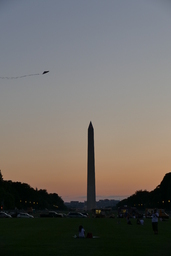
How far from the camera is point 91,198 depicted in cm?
11950

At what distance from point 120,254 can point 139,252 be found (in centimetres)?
136

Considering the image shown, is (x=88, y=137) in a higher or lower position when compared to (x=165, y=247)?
higher

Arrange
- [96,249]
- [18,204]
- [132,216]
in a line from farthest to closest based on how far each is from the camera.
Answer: [18,204]
[132,216]
[96,249]

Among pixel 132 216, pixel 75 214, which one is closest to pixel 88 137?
pixel 75 214

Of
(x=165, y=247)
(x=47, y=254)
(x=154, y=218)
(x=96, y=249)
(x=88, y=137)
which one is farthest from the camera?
(x=88, y=137)

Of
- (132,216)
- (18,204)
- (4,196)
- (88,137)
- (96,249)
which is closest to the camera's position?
(96,249)

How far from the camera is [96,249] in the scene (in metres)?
22.5

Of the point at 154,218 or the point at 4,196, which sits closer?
the point at 154,218

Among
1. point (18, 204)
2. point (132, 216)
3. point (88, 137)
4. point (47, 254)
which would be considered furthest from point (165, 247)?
point (18, 204)

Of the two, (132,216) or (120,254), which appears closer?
(120,254)

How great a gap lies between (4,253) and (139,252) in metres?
5.84

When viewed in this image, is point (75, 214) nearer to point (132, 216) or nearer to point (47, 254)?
point (132, 216)

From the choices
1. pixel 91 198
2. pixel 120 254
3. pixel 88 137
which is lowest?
pixel 120 254

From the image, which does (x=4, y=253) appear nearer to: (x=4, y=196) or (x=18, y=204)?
(x=4, y=196)
